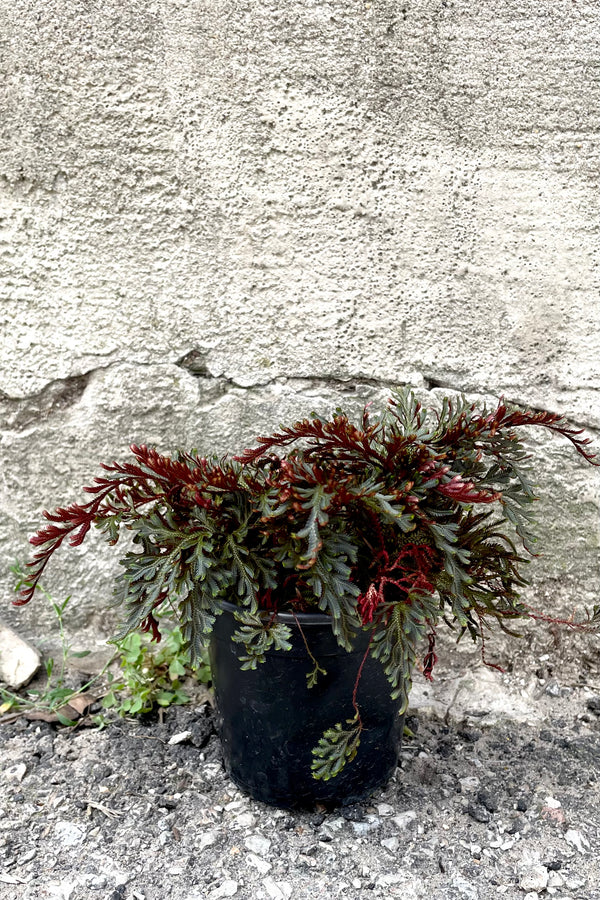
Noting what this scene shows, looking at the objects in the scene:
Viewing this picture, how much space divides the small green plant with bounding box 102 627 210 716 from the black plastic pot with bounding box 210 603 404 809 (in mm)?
301

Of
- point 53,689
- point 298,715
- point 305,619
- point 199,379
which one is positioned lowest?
point 53,689

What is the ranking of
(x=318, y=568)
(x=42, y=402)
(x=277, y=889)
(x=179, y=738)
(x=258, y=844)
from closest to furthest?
(x=318, y=568) → (x=277, y=889) → (x=258, y=844) → (x=179, y=738) → (x=42, y=402)

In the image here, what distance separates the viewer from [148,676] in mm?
1845

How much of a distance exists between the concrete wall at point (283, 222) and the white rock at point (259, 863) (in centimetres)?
94

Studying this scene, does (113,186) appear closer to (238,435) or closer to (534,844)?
(238,435)

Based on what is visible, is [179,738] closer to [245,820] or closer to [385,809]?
[245,820]

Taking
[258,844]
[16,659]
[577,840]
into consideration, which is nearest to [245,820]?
[258,844]

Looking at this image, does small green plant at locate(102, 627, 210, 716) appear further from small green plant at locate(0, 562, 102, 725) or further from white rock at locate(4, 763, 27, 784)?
white rock at locate(4, 763, 27, 784)

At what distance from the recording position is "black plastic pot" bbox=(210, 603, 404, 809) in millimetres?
1425

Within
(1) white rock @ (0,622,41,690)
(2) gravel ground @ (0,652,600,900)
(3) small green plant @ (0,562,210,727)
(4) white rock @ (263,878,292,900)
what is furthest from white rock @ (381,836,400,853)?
(1) white rock @ (0,622,41,690)

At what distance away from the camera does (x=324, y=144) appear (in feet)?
5.65

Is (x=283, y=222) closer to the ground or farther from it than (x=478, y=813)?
farther from it

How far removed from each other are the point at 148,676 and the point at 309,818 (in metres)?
0.56

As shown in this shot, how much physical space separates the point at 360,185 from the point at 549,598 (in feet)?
3.83
